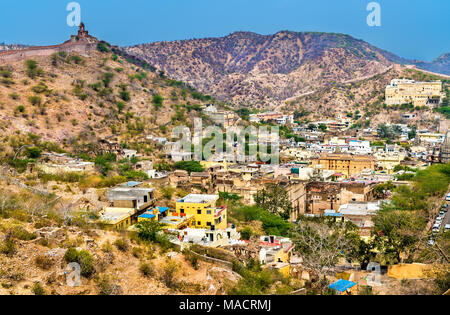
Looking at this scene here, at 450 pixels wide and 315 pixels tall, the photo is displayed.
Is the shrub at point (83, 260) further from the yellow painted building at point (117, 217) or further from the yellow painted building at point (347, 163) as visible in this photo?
the yellow painted building at point (347, 163)

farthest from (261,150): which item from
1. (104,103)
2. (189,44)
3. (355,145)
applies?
(189,44)

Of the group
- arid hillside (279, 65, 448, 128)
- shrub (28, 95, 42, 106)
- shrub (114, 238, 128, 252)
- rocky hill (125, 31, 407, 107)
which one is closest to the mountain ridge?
rocky hill (125, 31, 407, 107)

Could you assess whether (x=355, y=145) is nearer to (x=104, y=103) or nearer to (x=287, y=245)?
(x=104, y=103)

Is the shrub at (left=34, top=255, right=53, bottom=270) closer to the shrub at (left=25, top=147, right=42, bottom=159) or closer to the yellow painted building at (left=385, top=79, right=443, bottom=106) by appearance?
the shrub at (left=25, top=147, right=42, bottom=159)

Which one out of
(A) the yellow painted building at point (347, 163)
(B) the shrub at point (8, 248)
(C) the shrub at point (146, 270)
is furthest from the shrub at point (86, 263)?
(A) the yellow painted building at point (347, 163)

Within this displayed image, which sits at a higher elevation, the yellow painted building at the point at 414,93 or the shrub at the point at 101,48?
the shrub at the point at 101,48
